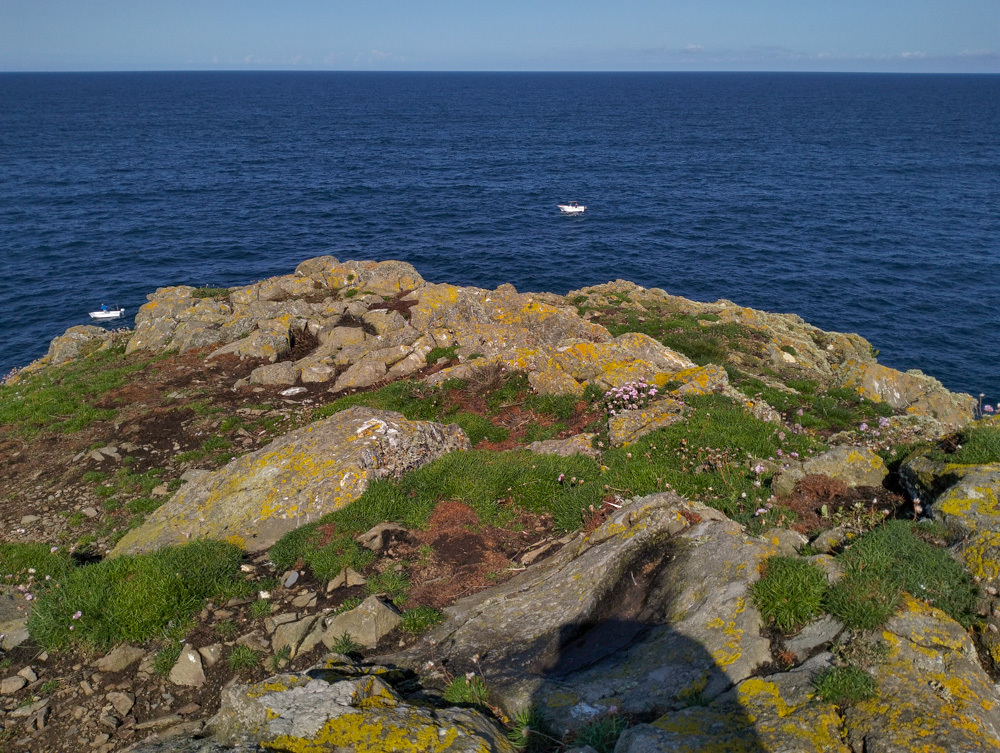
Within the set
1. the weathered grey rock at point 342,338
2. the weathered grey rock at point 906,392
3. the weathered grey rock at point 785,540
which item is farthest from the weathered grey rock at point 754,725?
the weathered grey rock at point 342,338

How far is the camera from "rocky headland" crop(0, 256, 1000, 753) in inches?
237

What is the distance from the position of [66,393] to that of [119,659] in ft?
43.7

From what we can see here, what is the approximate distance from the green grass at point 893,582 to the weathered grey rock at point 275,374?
15889 mm

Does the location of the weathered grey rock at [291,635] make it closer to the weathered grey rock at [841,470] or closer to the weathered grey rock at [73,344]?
the weathered grey rock at [841,470]

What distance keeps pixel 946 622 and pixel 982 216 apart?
79757 millimetres

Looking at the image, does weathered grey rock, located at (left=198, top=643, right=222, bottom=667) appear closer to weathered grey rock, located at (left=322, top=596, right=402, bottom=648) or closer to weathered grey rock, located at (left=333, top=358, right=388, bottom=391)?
weathered grey rock, located at (left=322, top=596, right=402, bottom=648)

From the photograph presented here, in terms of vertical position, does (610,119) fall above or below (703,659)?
above

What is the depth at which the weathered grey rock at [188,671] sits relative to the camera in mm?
8367

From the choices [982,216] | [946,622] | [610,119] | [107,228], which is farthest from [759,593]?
[610,119]

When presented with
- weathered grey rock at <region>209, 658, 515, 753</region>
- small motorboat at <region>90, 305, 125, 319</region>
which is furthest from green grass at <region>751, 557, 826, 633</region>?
small motorboat at <region>90, 305, 125, 319</region>

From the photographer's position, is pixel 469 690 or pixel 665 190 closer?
pixel 469 690

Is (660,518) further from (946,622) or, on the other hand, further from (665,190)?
(665,190)

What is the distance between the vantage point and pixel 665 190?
81.3m

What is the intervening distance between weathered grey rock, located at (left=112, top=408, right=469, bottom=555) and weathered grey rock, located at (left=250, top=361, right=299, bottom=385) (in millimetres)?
6803
